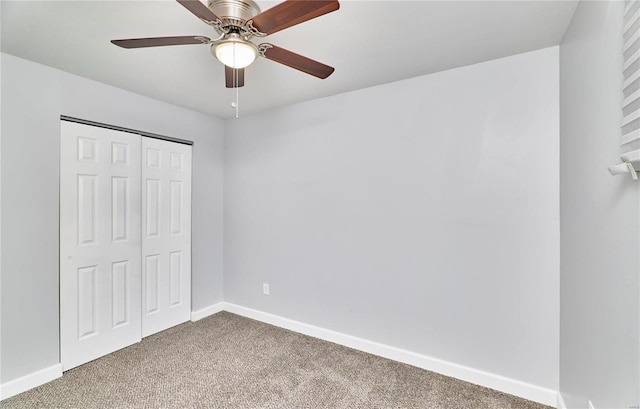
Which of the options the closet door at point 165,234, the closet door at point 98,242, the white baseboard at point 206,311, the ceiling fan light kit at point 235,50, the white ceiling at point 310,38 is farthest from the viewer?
the white baseboard at point 206,311

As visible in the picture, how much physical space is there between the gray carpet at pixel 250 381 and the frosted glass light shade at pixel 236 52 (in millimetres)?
2091

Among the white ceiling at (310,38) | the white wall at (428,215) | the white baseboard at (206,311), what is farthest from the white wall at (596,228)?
the white baseboard at (206,311)

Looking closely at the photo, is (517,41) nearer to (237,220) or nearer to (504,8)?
(504,8)

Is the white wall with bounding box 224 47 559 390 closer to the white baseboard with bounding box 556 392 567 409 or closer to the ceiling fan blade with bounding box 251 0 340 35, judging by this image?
the white baseboard with bounding box 556 392 567 409

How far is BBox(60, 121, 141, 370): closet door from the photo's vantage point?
2.33 m

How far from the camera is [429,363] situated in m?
2.31

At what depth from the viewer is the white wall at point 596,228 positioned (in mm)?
1049

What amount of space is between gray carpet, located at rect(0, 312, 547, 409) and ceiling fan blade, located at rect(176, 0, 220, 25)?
2.21 meters

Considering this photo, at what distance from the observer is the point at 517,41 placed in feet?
6.03

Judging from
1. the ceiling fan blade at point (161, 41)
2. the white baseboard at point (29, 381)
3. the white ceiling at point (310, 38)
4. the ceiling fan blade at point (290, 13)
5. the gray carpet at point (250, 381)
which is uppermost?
the white ceiling at point (310, 38)

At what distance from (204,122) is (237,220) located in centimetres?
121

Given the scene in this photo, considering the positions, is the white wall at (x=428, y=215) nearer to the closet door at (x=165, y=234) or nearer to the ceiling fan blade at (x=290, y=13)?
the closet door at (x=165, y=234)

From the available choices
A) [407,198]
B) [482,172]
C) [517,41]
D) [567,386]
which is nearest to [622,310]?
[567,386]

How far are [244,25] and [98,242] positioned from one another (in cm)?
228
